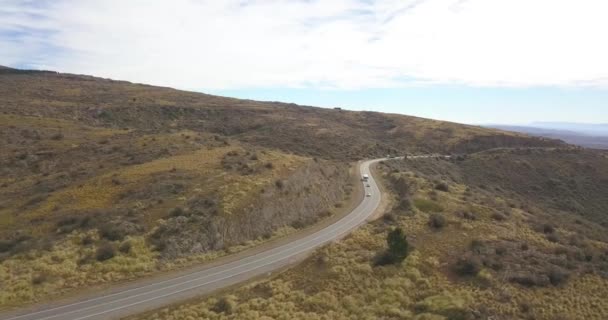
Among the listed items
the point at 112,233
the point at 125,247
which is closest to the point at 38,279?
the point at 125,247

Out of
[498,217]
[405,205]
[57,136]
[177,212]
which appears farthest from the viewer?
[57,136]

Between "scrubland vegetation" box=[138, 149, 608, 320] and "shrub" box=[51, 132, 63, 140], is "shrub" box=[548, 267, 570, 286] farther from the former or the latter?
"shrub" box=[51, 132, 63, 140]

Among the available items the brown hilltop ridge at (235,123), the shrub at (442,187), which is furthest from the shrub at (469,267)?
the brown hilltop ridge at (235,123)

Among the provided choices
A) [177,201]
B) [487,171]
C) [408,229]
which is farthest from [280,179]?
[487,171]

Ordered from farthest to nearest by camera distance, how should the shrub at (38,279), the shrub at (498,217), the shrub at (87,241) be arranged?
1. the shrub at (498,217)
2. the shrub at (87,241)
3. the shrub at (38,279)

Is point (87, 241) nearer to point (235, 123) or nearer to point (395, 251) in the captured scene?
point (395, 251)

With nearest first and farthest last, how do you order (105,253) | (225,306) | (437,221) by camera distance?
(225,306)
(105,253)
(437,221)

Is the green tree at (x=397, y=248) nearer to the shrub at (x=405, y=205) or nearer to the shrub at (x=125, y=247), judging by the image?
the shrub at (x=405, y=205)
